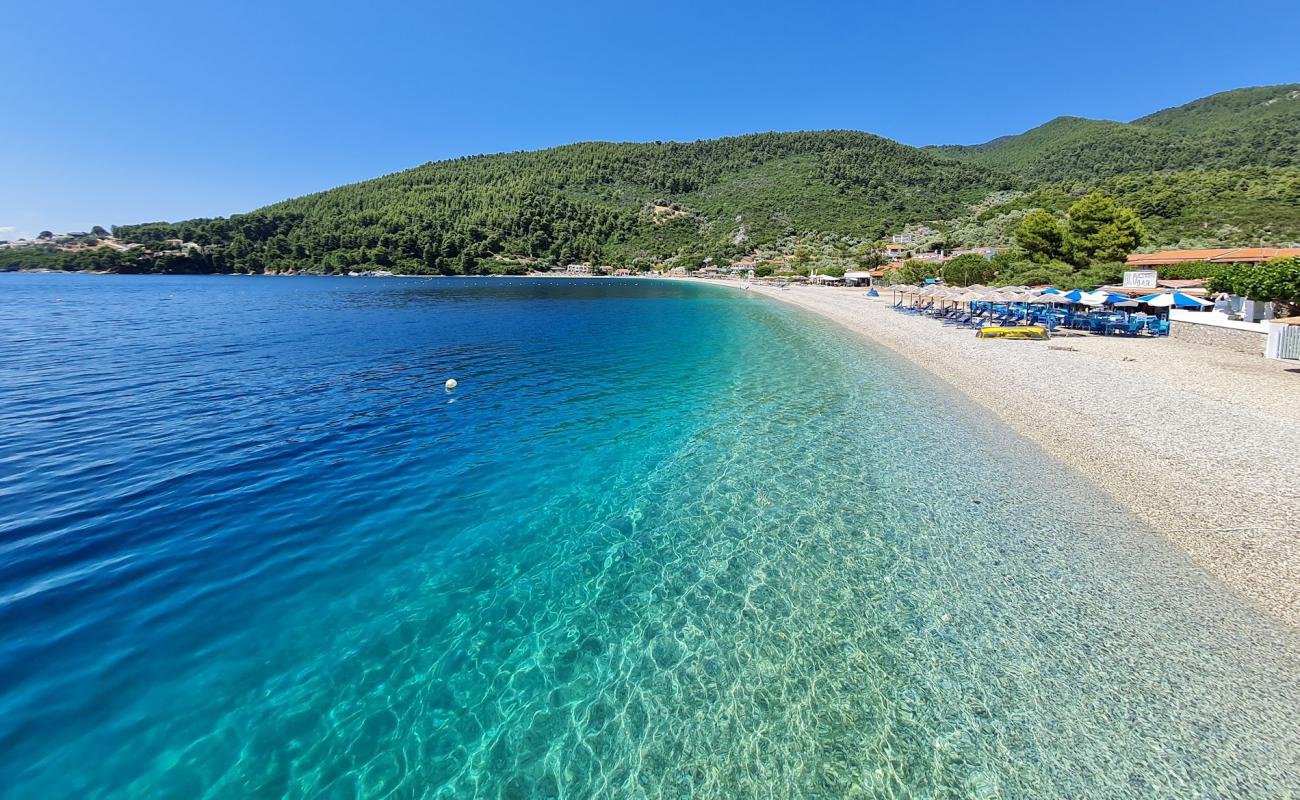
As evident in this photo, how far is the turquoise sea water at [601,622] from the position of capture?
3.70 metres

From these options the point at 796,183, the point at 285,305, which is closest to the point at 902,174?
the point at 796,183

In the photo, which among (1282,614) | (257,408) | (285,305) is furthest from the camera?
(285,305)

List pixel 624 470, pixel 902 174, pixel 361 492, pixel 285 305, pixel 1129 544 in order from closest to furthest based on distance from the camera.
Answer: pixel 1129 544 < pixel 361 492 < pixel 624 470 < pixel 285 305 < pixel 902 174

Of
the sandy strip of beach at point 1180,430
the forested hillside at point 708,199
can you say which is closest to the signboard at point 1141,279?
the sandy strip of beach at point 1180,430

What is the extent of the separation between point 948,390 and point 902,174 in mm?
137212

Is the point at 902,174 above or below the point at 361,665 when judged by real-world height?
above

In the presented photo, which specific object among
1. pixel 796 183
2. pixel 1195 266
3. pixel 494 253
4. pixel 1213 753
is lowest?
pixel 1213 753

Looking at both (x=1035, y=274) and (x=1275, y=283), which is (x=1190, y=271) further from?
(x=1275, y=283)

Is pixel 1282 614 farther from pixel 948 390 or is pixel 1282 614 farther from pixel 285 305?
pixel 285 305

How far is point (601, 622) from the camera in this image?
5312 mm

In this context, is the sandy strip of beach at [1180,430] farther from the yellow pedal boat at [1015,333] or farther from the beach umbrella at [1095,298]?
the beach umbrella at [1095,298]

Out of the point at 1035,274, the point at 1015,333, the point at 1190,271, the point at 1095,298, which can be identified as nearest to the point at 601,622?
the point at 1015,333

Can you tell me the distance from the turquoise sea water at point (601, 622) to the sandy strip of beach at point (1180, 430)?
61cm

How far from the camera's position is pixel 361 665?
15.1 ft
